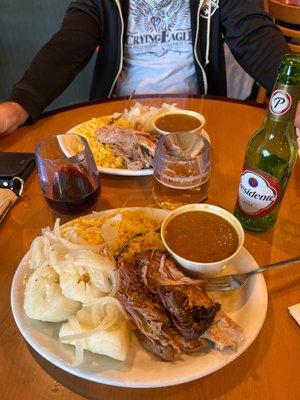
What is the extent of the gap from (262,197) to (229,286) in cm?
24

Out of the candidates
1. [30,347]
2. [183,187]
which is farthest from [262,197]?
[30,347]

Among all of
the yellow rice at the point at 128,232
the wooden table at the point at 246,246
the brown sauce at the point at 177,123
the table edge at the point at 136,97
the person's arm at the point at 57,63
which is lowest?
the wooden table at the point at 246,246

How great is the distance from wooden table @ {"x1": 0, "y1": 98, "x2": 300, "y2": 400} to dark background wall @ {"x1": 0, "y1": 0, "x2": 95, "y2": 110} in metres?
1.27

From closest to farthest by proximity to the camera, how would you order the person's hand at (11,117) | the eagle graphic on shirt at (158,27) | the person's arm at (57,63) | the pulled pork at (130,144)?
the pulled pork at (130,144), the person's hand at (11,117), the person's arm at (57,63), the eagle graphic on shirt at (158,27)

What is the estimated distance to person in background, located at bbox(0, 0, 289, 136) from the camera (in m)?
1.59

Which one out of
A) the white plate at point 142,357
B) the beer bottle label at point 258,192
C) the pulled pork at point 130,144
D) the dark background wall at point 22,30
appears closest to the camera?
the white plate at point 142,357

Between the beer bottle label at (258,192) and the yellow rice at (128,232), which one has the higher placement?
the beer bottle label at (258,192)

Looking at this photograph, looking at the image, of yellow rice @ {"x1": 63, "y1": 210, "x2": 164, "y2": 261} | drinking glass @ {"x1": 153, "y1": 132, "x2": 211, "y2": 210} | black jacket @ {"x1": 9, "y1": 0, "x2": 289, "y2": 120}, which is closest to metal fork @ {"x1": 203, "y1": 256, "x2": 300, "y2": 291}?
yellow rice @ {"x1": 63, "y1": 210, "x2": 164, "y2": 261}

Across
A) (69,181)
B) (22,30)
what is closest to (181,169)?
(69,181)

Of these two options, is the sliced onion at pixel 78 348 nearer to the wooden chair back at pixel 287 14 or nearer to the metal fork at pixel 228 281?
the metal fork at pixel 228 281

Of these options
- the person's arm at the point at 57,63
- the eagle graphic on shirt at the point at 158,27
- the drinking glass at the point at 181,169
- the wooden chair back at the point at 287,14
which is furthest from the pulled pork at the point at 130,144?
the wooden chair back at the point at 287,14

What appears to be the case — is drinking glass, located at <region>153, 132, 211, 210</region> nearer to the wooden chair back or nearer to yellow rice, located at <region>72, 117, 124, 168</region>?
yellow rice, located at <region>72, 117, 124, 168</region>

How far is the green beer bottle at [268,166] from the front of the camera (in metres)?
0.84

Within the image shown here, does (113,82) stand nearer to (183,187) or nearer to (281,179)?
(183,187)
